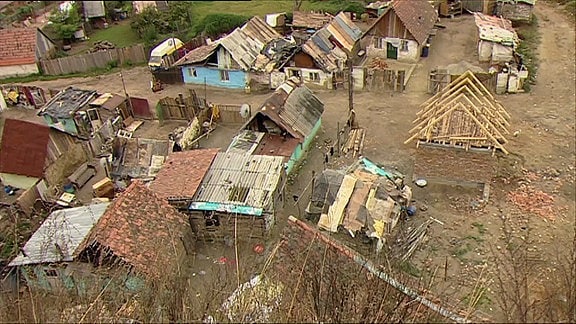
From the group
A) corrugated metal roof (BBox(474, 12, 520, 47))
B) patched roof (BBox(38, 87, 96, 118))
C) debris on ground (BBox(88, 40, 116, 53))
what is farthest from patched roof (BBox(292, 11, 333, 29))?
patched roof (BBox(38, 87, 96, 118))

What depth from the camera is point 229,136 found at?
2633 centimetres

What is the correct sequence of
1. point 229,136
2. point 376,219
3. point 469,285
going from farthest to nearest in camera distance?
point 229,136 < point 376,219 < point 469,285

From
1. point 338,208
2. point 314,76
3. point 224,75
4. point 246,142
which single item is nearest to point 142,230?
point 338,208

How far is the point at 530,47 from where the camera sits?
32.3m

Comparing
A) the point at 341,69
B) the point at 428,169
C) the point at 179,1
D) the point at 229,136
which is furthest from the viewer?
the point at 179,1

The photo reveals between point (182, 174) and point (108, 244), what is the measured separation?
477 centimetres

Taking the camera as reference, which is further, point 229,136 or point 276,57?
point 276,57

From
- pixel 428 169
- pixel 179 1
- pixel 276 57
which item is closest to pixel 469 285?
pixel 428 169

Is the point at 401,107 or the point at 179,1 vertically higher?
the point at 179,1

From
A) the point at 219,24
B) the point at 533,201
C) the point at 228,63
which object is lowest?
the point at 533,201

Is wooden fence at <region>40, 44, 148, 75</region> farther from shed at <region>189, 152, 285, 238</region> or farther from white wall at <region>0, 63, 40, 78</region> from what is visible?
shed at <region>189, 152, 285, 238</region>

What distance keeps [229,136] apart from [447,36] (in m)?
16.9

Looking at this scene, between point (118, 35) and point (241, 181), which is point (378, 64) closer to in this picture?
point (241, 181)

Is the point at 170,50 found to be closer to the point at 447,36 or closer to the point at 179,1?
the point at 179,1
